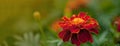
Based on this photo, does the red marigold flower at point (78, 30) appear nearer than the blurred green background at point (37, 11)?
Yes

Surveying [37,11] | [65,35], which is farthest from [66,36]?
[37,11]

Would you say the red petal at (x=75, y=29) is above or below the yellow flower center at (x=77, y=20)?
below

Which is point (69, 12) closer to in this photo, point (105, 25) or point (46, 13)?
point (105, 25)

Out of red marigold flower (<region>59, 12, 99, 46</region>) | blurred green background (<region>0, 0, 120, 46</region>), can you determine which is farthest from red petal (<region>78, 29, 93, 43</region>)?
blurred green background (<region>0, 0, 120, 46</region>)

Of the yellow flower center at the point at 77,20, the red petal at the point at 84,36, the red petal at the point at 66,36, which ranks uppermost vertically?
the yellow flower center at the point at 77,20

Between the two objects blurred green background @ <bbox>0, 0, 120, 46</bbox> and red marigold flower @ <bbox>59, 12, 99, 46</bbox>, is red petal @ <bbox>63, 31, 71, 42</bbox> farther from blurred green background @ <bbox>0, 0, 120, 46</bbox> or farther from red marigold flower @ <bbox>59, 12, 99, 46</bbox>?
blurred green background @ <bbox>0, 0, 120, 46</bbox>

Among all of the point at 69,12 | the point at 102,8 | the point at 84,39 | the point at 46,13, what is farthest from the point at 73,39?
the point at 46,13

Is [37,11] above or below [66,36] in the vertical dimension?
above

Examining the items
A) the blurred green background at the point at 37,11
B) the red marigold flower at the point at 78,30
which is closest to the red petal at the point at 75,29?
the red marigold flower at the point at 78,30

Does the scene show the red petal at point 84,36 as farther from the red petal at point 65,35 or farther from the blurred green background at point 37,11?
the blurred green background at point 37,11

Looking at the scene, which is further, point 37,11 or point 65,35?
point 37,11

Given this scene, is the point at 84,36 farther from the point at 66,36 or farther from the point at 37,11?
the point at 37,11
